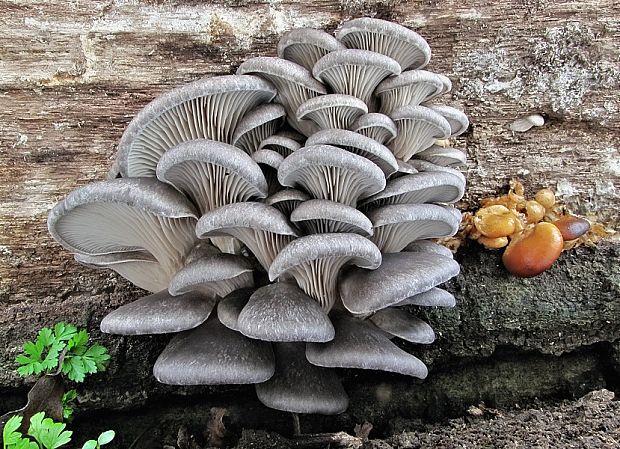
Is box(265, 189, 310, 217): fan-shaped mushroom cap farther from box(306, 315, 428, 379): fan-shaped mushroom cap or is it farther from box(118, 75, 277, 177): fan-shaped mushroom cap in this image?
box(306, 315, 428, 379): fan-shaped mushroom cap

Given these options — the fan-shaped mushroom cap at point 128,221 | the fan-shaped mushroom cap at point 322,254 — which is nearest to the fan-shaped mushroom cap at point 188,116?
the fan-shaped mushroom cap at point 128,221

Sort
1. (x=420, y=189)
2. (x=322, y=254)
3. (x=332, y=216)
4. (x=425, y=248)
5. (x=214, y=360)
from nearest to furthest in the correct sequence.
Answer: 1. (x=322, y=254)
2. (x=332, y=216)
3. (x=214, y=360)
4. (x=420, y=189)
5. (x=425, y=248)

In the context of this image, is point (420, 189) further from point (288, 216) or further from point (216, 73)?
point (216, 73)

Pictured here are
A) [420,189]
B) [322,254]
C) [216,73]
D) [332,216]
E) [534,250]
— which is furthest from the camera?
[216,73]

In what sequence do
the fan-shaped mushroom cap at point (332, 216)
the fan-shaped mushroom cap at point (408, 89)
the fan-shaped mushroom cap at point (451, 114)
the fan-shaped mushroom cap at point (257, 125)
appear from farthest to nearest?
the fan-shaped mushroom cap at point (451, 114), the fan-shaped mushroom cap at point (408, 89), the fan-shaped mushroom cap at point (257, 125), the fan-shaped mushroom cap at point (332, 216)

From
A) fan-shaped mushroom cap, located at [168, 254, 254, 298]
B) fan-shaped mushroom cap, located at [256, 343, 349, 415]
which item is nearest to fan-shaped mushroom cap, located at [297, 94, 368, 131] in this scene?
fan-shaped mushroom cap, located at [168, 254, 254, 298]

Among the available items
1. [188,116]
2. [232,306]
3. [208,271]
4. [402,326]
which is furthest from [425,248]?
[188,116]

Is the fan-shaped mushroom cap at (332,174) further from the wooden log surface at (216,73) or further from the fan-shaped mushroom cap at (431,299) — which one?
the wooden log surface at (216,73)

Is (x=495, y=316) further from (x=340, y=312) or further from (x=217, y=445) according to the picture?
(x=217, y=445)
